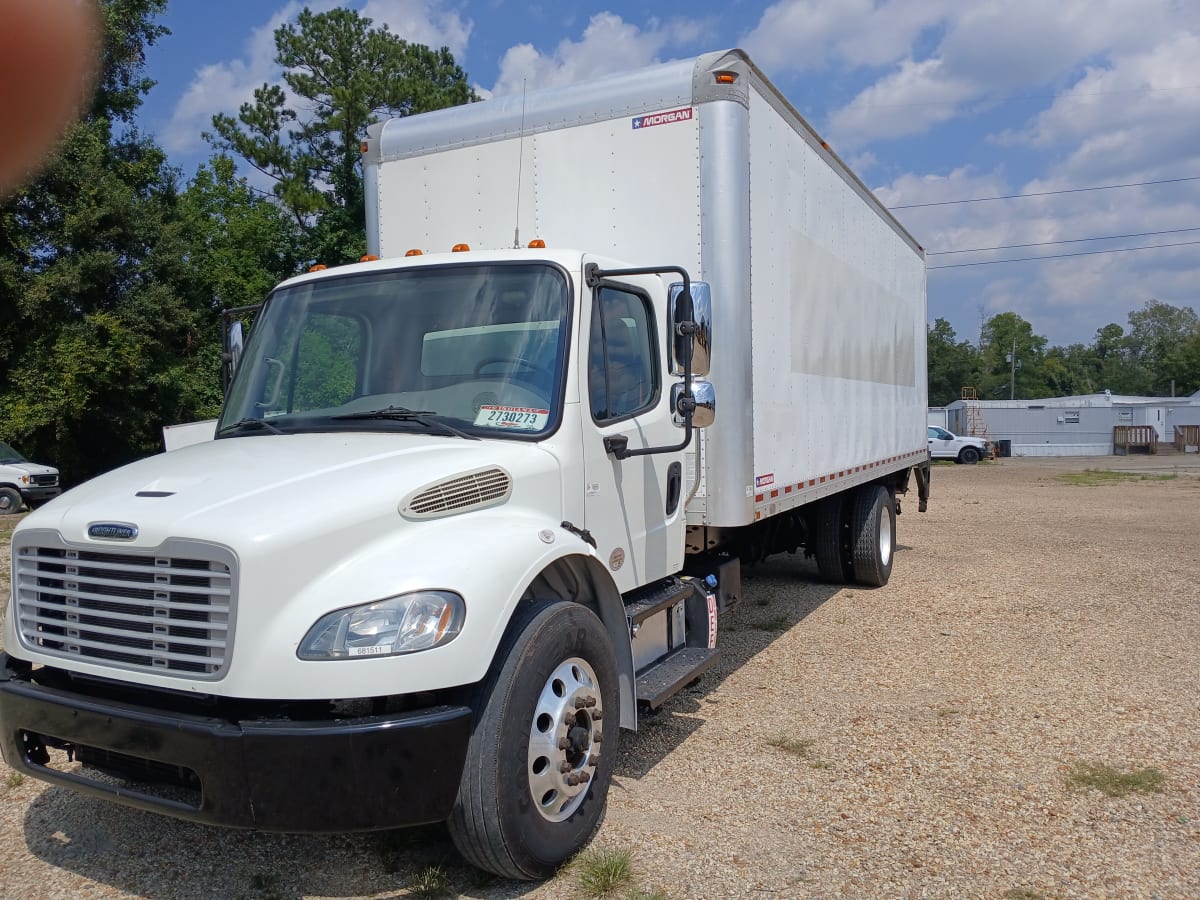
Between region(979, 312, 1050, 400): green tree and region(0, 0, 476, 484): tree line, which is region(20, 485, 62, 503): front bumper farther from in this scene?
region(979, 312, 1050, 400): green tree

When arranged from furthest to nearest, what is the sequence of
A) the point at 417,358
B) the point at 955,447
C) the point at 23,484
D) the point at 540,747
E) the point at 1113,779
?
the point at 955,447 → the point at 23,484 → the point at 1113,779 → the point at 417,358 → the point at 540,747

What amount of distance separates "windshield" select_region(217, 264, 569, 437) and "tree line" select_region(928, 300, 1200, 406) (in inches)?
4057

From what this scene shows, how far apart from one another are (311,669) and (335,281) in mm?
2325

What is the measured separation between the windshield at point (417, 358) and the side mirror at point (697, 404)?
1.97 ft

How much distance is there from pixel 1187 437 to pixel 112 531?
186 feet

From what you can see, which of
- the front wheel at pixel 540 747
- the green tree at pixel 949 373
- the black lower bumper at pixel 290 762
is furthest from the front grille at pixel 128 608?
the green tree at pixel 949 373

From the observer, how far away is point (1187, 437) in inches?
1951

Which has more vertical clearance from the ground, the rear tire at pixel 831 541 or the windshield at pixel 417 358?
the windshield at pixel 417 358

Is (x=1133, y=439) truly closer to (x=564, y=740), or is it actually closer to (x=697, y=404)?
(x=697, y=404)

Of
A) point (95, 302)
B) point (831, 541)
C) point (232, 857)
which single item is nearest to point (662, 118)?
point (232, 857)

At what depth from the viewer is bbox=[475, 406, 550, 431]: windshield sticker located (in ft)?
12.9

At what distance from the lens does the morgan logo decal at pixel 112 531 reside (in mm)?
3088

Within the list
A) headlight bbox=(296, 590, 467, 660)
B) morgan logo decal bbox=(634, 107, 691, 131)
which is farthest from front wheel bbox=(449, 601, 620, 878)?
morgan logo decal bbox=(634, 107, 691, 131)

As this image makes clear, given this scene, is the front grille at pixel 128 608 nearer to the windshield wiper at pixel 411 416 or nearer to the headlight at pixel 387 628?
the headlight at pixel 387 628
